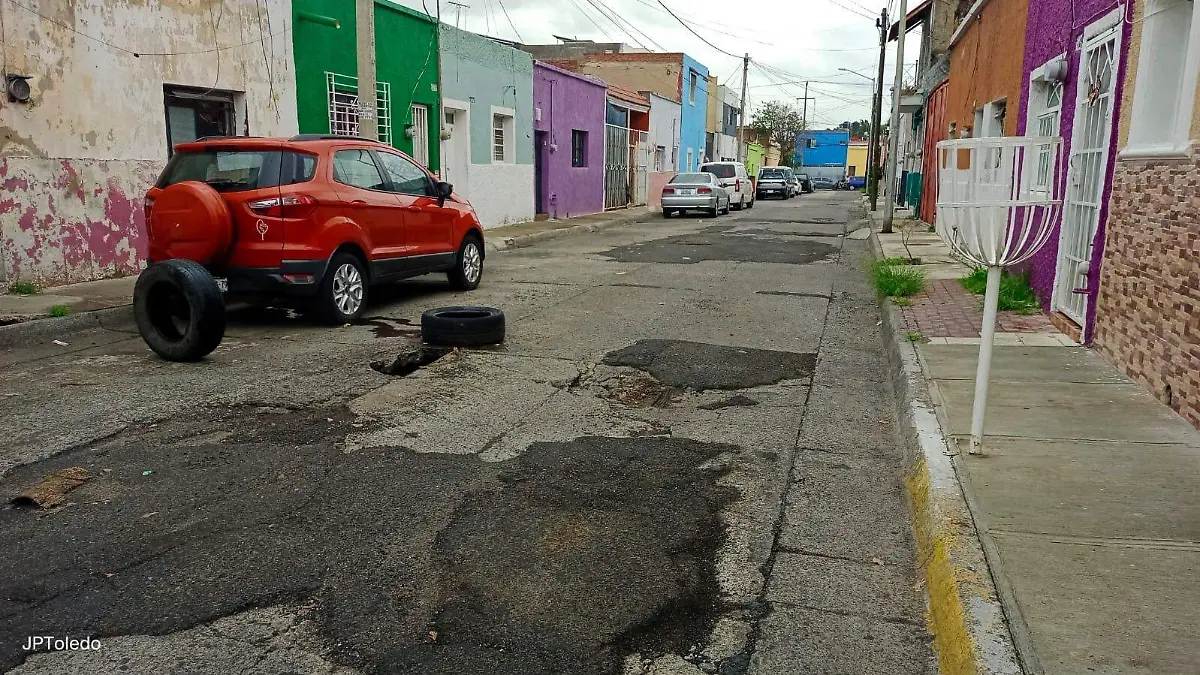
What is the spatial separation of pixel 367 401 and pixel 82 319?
424 centimetres

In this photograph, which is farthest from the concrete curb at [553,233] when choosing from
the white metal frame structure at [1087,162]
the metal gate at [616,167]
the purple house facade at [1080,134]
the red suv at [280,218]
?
the white metal frame structure at [1087,162]

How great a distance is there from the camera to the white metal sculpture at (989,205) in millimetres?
4285

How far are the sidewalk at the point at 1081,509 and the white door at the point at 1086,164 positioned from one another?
1.48 metres

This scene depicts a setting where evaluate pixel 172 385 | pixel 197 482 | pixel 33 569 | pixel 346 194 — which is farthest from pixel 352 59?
pixel 33 569

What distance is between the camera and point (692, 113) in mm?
45438

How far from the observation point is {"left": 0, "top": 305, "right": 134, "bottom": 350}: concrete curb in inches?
309

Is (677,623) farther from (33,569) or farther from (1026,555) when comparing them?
(33,569)

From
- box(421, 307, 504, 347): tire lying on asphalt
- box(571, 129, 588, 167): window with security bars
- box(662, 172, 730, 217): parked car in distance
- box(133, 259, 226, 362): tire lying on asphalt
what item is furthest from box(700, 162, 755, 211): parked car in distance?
box(133, 259, 226, 362): tire lying on asphalt

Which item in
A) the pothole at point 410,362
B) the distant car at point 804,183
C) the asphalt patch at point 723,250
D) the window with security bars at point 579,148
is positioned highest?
the window with security bars at point 579,148

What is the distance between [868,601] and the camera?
3.43 metres

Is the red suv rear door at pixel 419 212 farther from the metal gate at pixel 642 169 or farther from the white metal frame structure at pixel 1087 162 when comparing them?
the metal gate at pixel 642 169

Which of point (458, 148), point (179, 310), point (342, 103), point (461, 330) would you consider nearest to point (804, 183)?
point (458, 148)

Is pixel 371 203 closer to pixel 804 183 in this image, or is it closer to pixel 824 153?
pixel 804 183

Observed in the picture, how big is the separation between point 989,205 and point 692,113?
42592 millimetres
